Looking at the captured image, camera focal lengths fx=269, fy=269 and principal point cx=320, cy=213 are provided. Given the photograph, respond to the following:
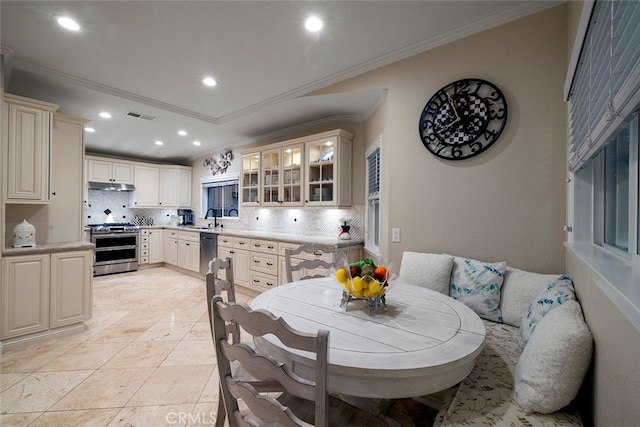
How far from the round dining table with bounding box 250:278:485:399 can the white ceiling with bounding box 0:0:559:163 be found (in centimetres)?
197

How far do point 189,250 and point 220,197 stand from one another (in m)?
1.28

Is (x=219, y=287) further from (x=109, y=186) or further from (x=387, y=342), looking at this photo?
(x=109, y=186)

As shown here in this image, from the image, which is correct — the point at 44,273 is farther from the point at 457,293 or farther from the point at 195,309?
the point at 457,293

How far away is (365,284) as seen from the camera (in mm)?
1256

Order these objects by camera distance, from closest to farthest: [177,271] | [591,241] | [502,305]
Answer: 1. [591,241]
2. [502,305]
3. [177,271]

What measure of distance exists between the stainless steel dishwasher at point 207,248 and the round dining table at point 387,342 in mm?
3540

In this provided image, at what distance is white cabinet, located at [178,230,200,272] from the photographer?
5094 millimetres

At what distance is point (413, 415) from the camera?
5.48ft

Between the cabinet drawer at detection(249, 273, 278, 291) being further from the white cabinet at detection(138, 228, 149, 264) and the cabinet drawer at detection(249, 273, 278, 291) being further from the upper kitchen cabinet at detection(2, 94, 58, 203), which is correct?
the white cabinet at detection(138, 228, 149, 264)

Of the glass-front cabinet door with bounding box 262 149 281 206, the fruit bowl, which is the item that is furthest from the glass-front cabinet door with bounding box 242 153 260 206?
the fruit bowl

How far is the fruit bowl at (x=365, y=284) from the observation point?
1.25 meters

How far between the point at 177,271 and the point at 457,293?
18.1 feet

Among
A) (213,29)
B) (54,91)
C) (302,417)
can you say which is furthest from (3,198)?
(302,417)

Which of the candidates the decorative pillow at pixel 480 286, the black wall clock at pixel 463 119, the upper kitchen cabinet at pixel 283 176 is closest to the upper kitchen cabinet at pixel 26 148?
the upper kitchen cabinet at pixel 283 176
